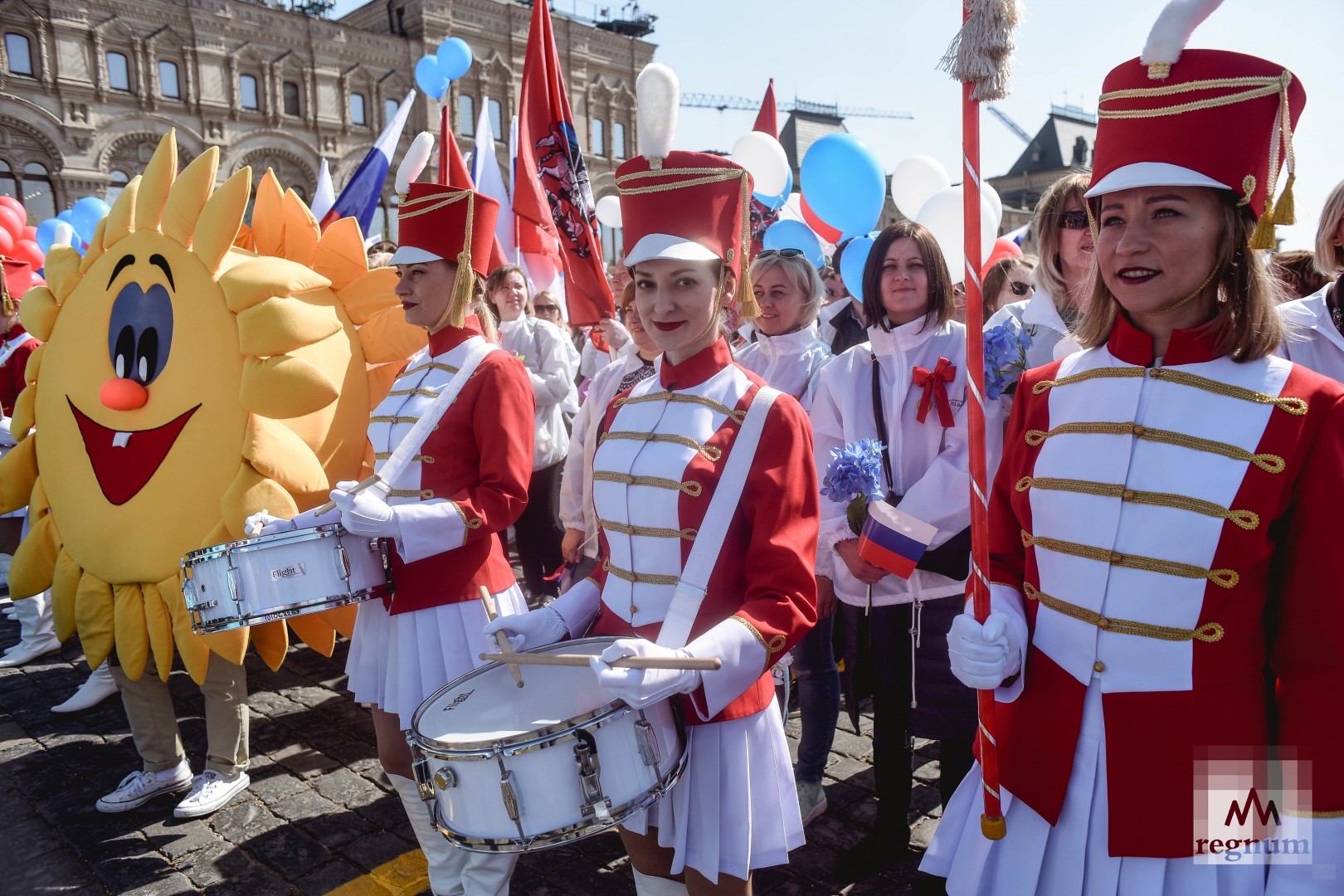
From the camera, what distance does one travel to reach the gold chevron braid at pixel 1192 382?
156 cm

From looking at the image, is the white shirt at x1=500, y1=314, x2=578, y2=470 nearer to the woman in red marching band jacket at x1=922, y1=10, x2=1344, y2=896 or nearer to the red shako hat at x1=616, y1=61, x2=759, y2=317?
the red shako hat at x1=616, y1=61, x2=759, y2=317

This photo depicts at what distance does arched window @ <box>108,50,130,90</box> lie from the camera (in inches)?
985

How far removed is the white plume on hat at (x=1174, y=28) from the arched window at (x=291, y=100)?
31.4 m

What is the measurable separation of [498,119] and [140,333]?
31658 mm

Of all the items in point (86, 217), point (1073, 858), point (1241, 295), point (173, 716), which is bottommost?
point (173, 716)

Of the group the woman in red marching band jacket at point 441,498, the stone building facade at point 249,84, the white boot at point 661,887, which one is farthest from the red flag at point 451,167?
the stone building facade at point 249,84

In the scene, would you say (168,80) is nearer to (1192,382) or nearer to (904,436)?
(904,436)

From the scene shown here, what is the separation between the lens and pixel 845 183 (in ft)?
19.1

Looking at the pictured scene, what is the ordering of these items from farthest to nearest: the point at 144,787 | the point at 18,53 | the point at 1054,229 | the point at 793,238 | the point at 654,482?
the point at 18,53 → the point at 793,238 → the point at 144,787 → the point at 1054,229 → the point at 654,482

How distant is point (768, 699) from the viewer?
7.04 feet

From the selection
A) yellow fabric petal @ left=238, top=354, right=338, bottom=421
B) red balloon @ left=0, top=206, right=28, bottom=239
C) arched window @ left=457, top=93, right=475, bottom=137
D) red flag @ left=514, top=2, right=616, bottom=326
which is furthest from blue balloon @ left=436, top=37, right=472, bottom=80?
arched window @ left=457, top=93, right=475, bottom=137

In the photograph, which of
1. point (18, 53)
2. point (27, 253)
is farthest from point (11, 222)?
point (18, 53)

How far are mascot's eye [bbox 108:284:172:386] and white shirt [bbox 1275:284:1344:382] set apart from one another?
411cm

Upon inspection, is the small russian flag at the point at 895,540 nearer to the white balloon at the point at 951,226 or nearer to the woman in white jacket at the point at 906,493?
the woman in white jacket at the point at 906,493
